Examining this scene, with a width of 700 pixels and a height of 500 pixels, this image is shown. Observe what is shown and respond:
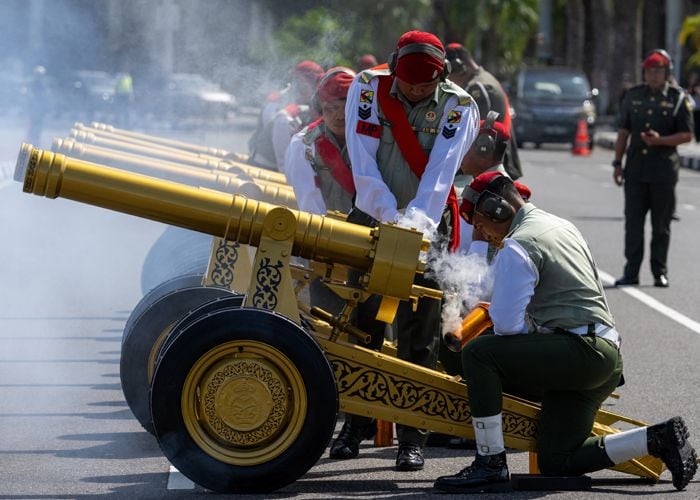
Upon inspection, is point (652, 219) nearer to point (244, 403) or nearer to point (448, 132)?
point (448, 132)

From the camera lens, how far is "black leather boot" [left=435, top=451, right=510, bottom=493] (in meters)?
6.26

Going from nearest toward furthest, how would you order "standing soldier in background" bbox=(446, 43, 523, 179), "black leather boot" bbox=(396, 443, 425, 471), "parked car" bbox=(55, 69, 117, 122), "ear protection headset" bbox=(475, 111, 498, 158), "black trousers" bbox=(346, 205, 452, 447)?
1. "black leather boot" bbox=(396, 443, 425, 471)
2. "black trousers" bbox=(346, 205, 452, 447)
3. "ear protection headset" bbox=(475, 111, 498, 158)
4. "standing soldier in background" bbox=(446, 43, 523, 179)
5. "parked car" bbox=(55, 69, 117, 122)

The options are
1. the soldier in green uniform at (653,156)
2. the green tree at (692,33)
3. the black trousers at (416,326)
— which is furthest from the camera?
the green tree at (692,33)

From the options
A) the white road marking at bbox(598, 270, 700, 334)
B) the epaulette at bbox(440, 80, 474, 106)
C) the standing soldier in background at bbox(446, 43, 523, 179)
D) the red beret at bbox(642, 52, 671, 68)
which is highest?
the epaulette at bbox(440, 80, 474, 106)

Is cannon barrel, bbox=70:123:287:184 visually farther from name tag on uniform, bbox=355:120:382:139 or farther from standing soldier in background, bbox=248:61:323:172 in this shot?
name tag on uniform, bbox=355:120:382:139

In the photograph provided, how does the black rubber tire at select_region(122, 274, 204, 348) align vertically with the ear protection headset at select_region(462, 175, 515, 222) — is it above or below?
below

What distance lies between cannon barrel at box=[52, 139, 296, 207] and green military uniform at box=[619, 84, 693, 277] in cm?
527

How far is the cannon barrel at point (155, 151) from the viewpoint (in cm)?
941

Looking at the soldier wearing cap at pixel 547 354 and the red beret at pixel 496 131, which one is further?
the red beret at pixel 496 131

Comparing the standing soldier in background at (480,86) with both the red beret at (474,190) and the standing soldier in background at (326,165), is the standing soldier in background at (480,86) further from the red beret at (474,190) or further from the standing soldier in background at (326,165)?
the red beret at (474,190)

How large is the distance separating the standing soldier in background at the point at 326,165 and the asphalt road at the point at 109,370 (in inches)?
46.9

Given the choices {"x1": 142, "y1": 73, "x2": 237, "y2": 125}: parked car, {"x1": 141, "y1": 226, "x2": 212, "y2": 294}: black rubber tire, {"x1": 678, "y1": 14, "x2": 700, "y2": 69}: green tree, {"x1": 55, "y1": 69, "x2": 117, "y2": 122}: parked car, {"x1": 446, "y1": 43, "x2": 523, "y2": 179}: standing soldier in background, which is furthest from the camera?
{"x1": 678, "y1": 14, "x2": 700, "y2": 69}: green tree

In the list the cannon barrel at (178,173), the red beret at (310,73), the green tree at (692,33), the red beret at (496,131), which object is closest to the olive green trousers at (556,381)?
the red beret at (496,131)

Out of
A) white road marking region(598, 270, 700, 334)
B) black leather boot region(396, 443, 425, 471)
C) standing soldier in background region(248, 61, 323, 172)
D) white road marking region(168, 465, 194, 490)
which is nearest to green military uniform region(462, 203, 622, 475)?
black leather boot region(396, 443, 425, 471)
